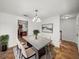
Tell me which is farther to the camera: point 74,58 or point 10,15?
point 10,15

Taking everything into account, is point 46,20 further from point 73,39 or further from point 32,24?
point 73,39

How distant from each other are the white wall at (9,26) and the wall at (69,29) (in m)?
4.85

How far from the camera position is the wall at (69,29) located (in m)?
6.60

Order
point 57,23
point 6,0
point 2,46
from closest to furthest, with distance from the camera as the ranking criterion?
1. point 6,0
2. point 2,46
3. point 57,23

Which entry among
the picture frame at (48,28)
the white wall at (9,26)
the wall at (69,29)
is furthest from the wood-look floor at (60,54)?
the wall at (69,29)

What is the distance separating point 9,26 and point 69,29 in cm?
536

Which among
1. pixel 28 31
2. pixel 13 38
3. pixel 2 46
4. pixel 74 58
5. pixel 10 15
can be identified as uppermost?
pixel 10 15

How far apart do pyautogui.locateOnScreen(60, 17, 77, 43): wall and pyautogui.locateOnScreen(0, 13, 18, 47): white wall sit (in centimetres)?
485

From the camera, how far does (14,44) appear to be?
4965mm

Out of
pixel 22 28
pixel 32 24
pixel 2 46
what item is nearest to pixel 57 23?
pixel 32 24

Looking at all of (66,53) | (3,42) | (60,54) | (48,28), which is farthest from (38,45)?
(48,28)

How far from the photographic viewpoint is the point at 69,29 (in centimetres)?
700

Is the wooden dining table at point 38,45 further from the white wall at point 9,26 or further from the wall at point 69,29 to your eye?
the wall at point 69,29

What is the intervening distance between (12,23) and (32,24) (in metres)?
1.92
